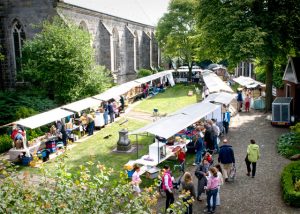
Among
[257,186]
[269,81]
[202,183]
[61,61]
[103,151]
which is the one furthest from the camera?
[269,81]

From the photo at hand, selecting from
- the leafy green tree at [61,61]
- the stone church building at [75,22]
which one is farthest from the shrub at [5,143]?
the stone church building at [75,22]

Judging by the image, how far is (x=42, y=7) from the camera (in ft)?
98.3

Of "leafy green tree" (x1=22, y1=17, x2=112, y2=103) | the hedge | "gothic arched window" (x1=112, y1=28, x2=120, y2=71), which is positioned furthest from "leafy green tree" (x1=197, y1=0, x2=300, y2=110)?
"gothic arched window" (x1=112, y1=28, x2=120, y2=71)

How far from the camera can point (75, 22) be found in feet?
108

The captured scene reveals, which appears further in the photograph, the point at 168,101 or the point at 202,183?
→ the point at 168,101

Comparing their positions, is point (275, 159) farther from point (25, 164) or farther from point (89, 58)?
point (89, 58)

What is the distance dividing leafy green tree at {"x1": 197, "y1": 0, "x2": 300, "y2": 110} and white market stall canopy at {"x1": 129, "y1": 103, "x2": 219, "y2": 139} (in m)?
4.89

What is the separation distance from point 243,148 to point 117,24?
29.1 metres

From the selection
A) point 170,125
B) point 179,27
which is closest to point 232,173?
point 170,125

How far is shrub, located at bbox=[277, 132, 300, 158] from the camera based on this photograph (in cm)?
1805

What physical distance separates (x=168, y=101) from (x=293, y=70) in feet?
46.6

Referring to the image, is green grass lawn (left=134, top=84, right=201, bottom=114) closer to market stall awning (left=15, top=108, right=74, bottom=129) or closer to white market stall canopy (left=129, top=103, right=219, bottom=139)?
white market stall canopy (left=129, top=103, right=219, bottom=139)

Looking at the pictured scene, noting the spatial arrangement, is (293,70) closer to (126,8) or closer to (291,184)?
(291,184)

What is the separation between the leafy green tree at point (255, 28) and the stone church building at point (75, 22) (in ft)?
42.9
